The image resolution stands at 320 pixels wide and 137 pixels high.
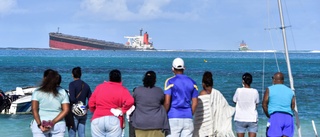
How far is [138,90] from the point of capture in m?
8.13

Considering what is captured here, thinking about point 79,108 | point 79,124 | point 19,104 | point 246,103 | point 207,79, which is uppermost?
point 207,79

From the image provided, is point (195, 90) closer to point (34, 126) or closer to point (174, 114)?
point (174, 114)

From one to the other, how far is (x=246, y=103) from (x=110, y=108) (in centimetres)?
226

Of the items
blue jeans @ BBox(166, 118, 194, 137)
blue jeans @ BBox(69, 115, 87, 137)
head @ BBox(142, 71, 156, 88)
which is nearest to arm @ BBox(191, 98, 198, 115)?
blue jeans @ BBox(166, 118, 194, 137)

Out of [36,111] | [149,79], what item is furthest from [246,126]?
[36,111]

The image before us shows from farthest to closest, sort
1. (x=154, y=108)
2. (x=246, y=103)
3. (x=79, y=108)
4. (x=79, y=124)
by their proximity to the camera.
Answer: (x=79, y=124)
(x=79, y=108)
(x=246, y=103)
(x=154, y=108)

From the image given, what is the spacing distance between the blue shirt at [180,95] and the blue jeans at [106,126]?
0.70 meters

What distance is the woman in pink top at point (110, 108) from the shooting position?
8.11m

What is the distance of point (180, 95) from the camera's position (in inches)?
327

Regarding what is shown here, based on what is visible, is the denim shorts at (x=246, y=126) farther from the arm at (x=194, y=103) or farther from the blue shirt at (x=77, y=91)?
the blue shirt at (x=77, y=91)

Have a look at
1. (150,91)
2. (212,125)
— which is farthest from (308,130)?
(150,91)

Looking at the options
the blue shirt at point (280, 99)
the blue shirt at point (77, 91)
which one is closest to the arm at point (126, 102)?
the blue shirt at point (77, 91)

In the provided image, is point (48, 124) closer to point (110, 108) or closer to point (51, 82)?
point (51, 82)

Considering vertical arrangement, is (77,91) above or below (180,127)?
above
